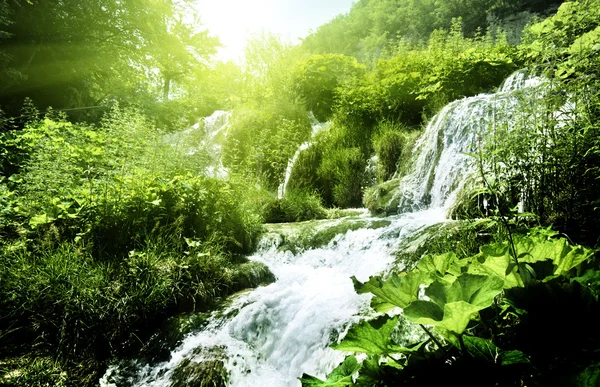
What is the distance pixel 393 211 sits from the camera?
5336mm

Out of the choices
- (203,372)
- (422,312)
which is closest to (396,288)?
(422,312)

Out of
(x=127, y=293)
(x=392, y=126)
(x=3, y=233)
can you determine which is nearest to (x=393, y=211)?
(x=392, y=126)

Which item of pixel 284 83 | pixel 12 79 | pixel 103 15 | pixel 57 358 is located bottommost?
pixel 57 358

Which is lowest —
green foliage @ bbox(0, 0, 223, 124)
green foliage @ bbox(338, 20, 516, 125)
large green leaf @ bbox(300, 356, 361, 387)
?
large green leaf @ bbox(300, 356, 361, 387)

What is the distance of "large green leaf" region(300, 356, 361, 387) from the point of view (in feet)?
1.88

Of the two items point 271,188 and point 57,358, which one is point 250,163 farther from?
point 57,358

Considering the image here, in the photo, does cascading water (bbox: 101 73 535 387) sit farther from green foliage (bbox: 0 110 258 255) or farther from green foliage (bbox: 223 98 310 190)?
green foliage (bbox: 223 98 310 190)

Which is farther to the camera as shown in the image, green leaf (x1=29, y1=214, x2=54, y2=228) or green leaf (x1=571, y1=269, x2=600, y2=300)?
green leaf (x1=29, y1=214, x2=54, y2=228)

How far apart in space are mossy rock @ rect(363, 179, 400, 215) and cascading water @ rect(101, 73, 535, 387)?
16.0 inches

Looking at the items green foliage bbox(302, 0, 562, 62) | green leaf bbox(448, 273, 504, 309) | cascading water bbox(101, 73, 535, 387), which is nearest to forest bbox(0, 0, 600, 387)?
green leaf bbox(448, 273, 504, 309)

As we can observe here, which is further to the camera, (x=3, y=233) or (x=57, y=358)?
(x=3, y=233)

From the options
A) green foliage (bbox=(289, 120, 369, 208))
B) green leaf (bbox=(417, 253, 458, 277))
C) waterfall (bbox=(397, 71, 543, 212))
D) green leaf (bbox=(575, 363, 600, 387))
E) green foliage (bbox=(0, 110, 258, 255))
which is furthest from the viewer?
green foliage (bbox=(289, 120, 369, 208))

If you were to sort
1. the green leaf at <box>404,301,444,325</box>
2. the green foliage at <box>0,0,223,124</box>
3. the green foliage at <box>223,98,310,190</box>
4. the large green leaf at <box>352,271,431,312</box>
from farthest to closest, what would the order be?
1. the green foliage at <box>223,98,310,190</box>
2. the green foliage at <box>0,0,223,124</box>
3. the large green leaf at <box>352,271,431,312</box>
4. the green leaf at <box>404,301,444,325</box>

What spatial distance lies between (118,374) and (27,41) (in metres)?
8.96
